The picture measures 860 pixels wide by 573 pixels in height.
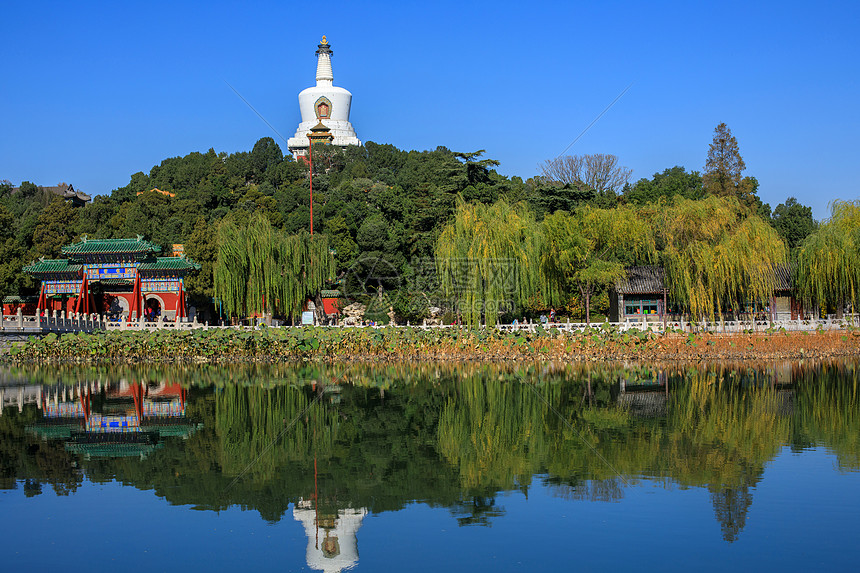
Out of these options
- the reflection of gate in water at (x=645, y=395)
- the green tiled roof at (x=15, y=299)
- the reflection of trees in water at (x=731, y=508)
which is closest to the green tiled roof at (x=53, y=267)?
the green tiled roof at (x=15, y=299)

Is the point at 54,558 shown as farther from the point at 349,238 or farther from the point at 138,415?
the point at 349,238

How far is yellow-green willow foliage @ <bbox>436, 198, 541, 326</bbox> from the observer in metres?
24.4

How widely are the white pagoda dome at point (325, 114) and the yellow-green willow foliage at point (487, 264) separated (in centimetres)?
4733

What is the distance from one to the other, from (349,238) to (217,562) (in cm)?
3086

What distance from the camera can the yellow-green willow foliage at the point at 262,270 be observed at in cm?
2616

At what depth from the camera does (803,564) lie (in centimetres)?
634

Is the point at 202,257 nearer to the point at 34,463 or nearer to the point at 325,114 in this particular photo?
the point at 34,463

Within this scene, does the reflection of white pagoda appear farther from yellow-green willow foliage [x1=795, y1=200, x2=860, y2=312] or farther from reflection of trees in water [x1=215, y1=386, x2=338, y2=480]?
yellow-green willow foliage [x1=795, y1=200, x2=860, y2=312]

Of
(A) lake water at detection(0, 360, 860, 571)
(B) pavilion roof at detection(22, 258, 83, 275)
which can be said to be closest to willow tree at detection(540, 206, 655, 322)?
(A) lake water at detection(0, 360, 860, 571)

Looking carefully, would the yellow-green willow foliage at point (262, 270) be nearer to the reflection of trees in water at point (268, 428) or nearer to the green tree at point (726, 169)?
the reflection of trees in water at point (268, 428)

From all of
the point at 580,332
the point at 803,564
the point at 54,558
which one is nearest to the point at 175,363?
the point at 580,332

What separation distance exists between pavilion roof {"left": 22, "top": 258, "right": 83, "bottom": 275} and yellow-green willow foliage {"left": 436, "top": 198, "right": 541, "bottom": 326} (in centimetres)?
1496

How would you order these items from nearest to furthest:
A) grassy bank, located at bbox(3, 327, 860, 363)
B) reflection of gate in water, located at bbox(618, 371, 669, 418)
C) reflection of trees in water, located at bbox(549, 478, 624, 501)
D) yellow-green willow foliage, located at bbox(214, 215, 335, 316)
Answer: reflection of trees in water, located at bbox(549, 478, 624, 501)
reflection of gate in water, located at bbox(618, 371, 669, 418)
grassy bank, located at bbox(3, 327, 860, 363)
yellow-green willow foliage, located at bbox(214, 215, 335, 316)

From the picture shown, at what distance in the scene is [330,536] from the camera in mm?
7176
